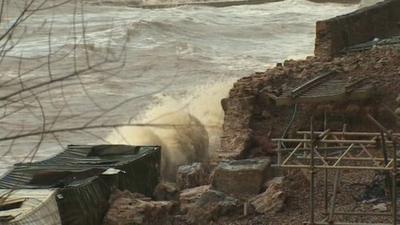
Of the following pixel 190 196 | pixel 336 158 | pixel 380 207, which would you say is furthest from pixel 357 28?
pixel 336 158

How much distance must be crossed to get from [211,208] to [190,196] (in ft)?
3.93

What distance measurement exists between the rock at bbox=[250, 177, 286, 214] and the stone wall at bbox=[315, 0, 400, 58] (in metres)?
5.39

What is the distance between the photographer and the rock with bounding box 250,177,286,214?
479 inches

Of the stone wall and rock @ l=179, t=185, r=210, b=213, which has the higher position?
the stone wall

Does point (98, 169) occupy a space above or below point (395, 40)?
below

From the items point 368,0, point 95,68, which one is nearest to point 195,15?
point 368,0

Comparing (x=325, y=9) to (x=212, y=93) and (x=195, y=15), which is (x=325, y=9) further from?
(x=212, y=93)

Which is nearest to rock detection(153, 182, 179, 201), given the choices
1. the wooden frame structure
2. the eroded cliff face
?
the eroded cliff face

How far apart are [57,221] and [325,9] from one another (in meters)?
58.7

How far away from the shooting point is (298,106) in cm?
1462

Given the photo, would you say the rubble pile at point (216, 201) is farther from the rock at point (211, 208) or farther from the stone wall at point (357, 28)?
the stone wall at point (357, 28)

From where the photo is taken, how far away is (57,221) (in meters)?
11.9

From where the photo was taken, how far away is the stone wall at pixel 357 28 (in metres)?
17.6

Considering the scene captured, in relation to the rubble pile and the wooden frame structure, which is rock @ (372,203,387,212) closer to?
the wooden frame structure
